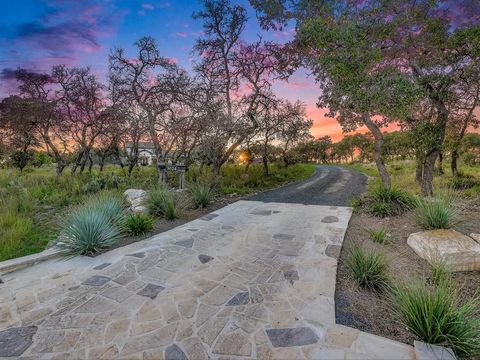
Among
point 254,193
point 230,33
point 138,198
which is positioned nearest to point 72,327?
point 138,198

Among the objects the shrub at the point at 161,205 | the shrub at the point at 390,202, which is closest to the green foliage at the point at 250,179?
the shrub at the point at 161,205

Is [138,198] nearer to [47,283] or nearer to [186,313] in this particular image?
[47,283]

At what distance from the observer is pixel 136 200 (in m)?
7.16

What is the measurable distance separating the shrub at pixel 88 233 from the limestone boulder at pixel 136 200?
1.54 meters

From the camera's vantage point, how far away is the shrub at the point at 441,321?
199cm

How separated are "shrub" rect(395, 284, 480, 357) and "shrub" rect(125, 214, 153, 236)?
185 inches

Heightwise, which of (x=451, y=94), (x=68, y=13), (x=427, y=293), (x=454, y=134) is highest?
(x=68, y=13)

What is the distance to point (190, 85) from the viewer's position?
31.5ft

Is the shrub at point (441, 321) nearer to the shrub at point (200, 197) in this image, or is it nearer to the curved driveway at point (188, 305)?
the curved driveway at point (188, 305)

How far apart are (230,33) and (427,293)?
10.9 m

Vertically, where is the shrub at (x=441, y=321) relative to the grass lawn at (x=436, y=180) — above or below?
below

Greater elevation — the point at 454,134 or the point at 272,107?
the point at 272,107

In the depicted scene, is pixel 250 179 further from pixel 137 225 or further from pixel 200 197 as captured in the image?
pixel 137 225

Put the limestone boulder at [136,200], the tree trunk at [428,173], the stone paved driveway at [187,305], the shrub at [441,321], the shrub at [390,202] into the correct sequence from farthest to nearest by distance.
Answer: the tree trunk at [428,173] < the limestone boulder at [136,200] < the shrub at [390,202] < the stone paved driveway at [187,305] < the shrub at [441,321]
